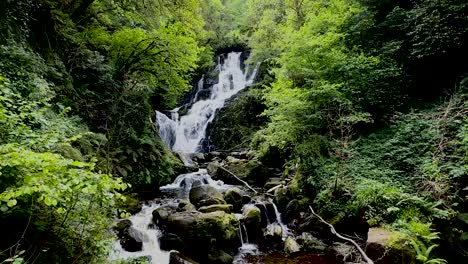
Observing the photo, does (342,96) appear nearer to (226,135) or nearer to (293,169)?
(293,169)

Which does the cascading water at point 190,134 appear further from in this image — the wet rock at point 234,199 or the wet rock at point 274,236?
the wet rock at point 234,199

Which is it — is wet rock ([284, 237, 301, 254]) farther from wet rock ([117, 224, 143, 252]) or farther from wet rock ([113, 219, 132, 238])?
wet rock ([113, 219, 132, 238])

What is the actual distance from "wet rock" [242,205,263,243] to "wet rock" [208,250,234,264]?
1.33 metres

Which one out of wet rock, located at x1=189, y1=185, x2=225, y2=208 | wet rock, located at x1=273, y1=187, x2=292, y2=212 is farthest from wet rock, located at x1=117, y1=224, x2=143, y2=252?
wet rock, located at x1=273, y1=187, x2=292, y2=212

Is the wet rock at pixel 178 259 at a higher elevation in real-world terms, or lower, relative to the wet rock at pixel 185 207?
lower

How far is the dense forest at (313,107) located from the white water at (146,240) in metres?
0.88

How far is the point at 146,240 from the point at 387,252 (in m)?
5.66

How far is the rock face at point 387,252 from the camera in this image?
18.8 feet

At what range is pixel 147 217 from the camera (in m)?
8.72

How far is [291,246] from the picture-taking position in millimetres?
7844

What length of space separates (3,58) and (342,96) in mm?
9346

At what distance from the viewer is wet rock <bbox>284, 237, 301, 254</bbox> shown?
7.75 metres

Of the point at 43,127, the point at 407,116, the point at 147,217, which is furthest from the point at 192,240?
the point at 407,116

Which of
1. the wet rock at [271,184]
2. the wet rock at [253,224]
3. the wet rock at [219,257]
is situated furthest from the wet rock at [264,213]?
the wet rock at [219,257]
